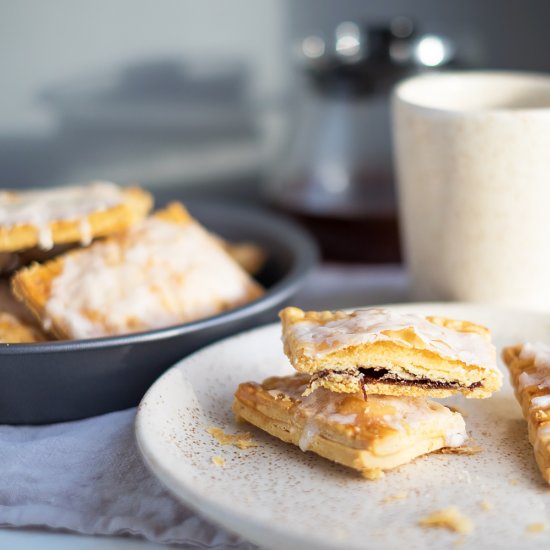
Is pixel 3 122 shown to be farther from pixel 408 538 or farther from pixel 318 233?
pixel 408 538

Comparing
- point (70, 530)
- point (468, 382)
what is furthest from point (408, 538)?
point (70, 530)

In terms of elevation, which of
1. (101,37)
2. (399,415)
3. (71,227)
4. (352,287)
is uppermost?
(101,37)

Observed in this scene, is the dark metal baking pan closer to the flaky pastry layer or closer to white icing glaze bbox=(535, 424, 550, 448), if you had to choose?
the flaky pastry layer

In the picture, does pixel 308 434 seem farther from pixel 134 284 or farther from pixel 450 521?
pixel 134 284

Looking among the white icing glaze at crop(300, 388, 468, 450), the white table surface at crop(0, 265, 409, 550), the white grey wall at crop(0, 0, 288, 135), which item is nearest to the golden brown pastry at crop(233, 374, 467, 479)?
the white icing glaze at crop(300, 388, 468, 450)

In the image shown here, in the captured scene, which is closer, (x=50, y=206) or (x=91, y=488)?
(x=91, y=488)

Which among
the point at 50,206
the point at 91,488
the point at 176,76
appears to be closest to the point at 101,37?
the point at 176,76
